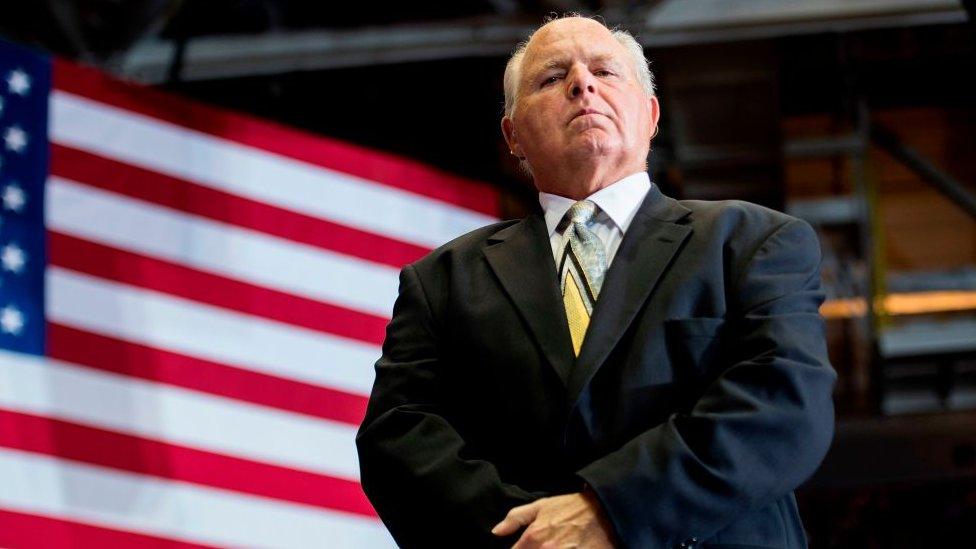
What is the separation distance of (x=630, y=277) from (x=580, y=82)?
0.94 ft

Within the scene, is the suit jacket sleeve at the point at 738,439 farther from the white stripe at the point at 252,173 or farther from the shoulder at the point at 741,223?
the white stripe at the point at 252,173

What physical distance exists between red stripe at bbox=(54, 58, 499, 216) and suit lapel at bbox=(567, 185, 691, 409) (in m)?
2.75

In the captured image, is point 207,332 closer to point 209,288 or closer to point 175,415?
Answer: point 209,288

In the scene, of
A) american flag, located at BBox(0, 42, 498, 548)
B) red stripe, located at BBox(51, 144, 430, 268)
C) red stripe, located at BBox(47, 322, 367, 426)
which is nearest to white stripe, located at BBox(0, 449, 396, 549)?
american flag, located at BBox(0, 42, 498, 548)

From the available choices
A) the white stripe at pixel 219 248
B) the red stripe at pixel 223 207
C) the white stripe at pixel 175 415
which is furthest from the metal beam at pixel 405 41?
the white stripe at pixel 175 415

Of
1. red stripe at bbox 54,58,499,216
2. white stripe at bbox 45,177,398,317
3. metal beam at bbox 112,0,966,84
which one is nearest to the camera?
white stripe at bbox 45,177,398,317

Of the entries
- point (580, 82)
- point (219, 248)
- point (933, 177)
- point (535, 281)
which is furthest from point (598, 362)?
point (933, 177)

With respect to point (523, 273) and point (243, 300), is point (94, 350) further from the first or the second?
point (523, 273)

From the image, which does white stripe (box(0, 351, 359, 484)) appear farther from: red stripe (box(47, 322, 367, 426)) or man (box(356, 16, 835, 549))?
man (box(356, 16, 835, 549))

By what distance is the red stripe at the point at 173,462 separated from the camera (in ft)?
11.6

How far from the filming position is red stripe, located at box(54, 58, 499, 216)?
13.0 ft

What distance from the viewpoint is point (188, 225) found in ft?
13.1

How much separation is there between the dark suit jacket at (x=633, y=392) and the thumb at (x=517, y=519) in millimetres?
23

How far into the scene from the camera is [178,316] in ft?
12.8
